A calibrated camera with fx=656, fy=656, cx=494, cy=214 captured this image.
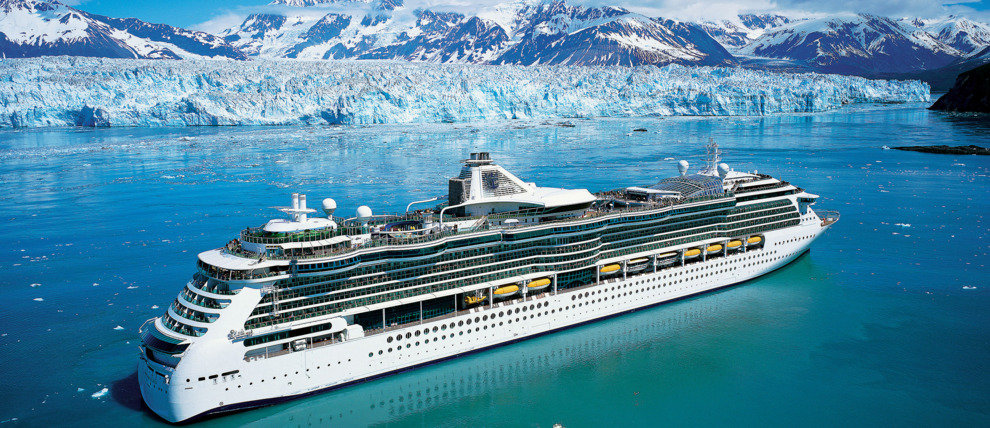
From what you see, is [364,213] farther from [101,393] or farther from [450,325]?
[101,393]

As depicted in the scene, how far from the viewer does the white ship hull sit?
1409cm

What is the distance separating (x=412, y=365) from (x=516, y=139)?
58.1 metres

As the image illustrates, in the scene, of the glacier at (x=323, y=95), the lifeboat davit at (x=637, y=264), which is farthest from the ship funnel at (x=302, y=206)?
the glacier at (x=323, y=95)

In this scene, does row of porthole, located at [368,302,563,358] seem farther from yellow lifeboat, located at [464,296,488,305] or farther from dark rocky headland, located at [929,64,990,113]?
dark rocky headland, located at [929,64,990,113]

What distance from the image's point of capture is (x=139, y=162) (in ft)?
189

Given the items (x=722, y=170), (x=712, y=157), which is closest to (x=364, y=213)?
(x=712, y=157)

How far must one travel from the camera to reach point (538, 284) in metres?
18.8

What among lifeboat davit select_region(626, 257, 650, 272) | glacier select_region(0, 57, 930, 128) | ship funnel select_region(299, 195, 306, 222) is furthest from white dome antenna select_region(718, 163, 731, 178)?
glacier select_region(0, 57, 930, 128)

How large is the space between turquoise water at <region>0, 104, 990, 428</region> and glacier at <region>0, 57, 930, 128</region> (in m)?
40.0

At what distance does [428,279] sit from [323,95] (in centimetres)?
7734

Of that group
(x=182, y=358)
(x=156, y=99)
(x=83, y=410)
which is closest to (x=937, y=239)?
(x=182, y=358)

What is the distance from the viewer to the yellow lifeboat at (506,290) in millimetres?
18047

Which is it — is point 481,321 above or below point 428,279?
below

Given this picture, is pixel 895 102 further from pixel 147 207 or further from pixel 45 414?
pixel 45 414
